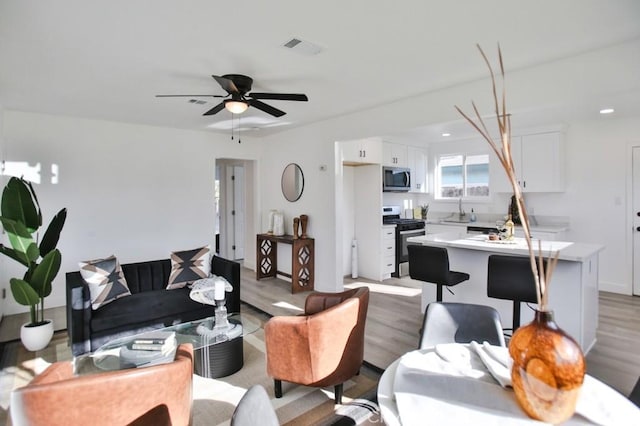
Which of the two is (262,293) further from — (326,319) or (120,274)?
(326,319)

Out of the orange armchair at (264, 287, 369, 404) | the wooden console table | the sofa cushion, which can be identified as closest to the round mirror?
the wooden console table

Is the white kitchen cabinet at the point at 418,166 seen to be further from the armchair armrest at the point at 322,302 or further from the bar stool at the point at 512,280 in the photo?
the armchair armrest at the point at 322,302

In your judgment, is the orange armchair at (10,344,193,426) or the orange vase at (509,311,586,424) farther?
the orange armchair at (10,344,193,426)

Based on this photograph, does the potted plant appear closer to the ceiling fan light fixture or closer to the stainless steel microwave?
the ceiling fan light fixture

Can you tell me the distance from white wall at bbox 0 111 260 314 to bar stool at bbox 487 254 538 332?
14.4 feet

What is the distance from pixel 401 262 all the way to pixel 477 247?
2.79 m

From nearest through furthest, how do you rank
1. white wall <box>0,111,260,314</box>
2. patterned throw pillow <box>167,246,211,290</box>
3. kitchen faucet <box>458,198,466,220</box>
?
patterned throw pillow <box>167,246,211,290</box>, white wall <box>0,111,260,314</box>, kitchen faucet <box>458,198,466,220</box>

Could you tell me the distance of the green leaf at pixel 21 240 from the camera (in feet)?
10.4

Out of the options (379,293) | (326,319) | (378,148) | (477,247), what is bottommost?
(379,293)

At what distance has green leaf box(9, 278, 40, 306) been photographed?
3.14m

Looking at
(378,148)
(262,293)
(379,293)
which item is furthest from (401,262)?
(262,293)

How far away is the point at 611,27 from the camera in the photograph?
2258 millimetres

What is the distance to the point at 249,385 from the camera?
8.66 feet

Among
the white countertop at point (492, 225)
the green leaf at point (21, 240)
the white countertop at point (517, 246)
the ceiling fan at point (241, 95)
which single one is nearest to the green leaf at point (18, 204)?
the green leaf at point (21, 240)
